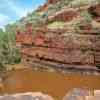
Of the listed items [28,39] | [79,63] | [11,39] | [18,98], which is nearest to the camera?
[18,98]

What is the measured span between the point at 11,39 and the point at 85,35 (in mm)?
11550

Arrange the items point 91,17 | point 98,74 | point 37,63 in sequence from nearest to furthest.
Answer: point 98,74, point 91,17, point 37,63

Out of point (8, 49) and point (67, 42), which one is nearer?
point (67, 42)

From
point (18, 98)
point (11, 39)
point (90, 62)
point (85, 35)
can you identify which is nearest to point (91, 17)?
point (85, 35)

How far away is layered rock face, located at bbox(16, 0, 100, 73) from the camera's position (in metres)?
23.8

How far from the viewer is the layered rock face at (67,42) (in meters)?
A: 23.8

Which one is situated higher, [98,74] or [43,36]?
[43,36]

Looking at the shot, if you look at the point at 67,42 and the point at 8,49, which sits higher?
the point at 67,42

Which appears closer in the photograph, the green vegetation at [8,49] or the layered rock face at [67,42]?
the layered rock face at [67,42]

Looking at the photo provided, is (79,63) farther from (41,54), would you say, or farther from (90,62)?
(41,54)

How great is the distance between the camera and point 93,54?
2355 cm

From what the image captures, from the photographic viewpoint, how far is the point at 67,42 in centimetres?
2481

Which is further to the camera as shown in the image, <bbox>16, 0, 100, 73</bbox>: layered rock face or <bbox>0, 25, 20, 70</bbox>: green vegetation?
<bbox>0, 25, 20, 70</bbox>: green vegetation

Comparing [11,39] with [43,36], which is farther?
[11,39]
